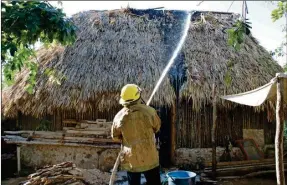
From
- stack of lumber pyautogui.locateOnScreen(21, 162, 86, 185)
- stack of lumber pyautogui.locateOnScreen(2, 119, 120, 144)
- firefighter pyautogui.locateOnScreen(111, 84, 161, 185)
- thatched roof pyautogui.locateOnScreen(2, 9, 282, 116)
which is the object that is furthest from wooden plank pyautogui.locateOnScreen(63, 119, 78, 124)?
firefighter pyautogui.locateOnScreen(111, 84, 161, 185)

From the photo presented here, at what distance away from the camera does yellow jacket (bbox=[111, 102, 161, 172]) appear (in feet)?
13.7

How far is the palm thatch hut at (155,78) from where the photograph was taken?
26.9 ft

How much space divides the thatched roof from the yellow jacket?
152 inches

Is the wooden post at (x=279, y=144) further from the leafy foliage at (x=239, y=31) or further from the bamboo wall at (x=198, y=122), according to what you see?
the bamboo wall at (x=198, y=122)

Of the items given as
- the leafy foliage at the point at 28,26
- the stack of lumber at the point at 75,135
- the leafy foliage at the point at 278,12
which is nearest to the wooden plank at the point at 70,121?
the stack of lumber at the point at 75,135

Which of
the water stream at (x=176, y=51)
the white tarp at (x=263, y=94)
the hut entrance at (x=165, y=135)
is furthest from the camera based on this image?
the hut entrance at (x=165, y=135)

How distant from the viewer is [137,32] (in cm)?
972

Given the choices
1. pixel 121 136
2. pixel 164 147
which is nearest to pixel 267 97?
pixel 121 136

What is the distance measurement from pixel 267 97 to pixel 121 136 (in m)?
1.99

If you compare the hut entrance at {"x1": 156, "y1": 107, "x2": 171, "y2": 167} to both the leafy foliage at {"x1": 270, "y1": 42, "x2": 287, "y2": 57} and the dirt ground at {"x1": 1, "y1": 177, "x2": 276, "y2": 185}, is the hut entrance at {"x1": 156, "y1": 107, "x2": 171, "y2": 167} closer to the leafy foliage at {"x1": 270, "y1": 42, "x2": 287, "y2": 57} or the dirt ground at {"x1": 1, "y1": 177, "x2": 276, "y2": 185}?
the dirt ground at {"x1": 1, "y1": 177, "x2": 276, "y2": 185}

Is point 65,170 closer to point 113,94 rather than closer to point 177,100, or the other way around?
point 113,94

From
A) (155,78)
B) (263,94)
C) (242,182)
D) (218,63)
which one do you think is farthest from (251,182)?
(263,94)

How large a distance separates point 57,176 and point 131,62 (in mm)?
3860

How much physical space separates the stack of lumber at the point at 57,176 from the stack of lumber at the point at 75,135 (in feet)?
6.78
